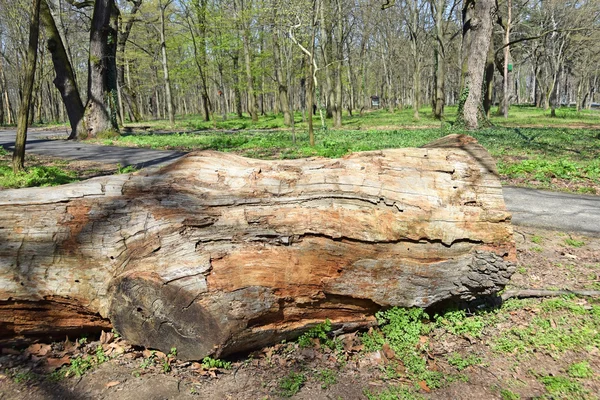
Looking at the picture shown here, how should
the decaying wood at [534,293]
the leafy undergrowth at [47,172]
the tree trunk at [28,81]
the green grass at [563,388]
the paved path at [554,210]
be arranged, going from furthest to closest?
the tree trunk at [28,81] → the leafy undergrowth at [47,172] → the paved path at [554,210] → the decaying wood at [534,293] → the green grass at [563,388]

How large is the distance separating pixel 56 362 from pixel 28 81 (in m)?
6.85

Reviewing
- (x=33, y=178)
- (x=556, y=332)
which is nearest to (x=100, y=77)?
(x=33, y=178)

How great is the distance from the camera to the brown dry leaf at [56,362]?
2850mm

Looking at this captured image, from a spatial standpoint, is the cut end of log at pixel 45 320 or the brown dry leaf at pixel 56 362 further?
the cut end of log at pixel 45 320

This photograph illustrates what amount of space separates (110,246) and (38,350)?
3.29 feet

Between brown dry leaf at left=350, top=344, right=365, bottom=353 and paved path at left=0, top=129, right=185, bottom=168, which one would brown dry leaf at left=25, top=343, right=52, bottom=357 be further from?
paved path at left=0, top=129, right=185, bottom=168

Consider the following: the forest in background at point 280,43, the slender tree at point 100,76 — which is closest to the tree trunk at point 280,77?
the forest in background at point 280,43

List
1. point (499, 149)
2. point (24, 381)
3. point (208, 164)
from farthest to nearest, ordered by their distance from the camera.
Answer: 1. point (499, 149)
2. point (208, 164)
3. point (24, 381)

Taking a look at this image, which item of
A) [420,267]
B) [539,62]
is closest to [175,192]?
[420,267]

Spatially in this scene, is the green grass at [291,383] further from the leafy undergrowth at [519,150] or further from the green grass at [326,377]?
the leafy undergrowth at [519,150]

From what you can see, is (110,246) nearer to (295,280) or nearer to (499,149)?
(295,280)

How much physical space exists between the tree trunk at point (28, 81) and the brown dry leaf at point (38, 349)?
5.96 meters

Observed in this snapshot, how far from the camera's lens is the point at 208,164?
11.3 feet

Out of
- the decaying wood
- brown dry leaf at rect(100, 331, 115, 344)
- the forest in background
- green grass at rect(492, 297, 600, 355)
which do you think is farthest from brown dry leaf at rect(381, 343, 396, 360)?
the forest in background
